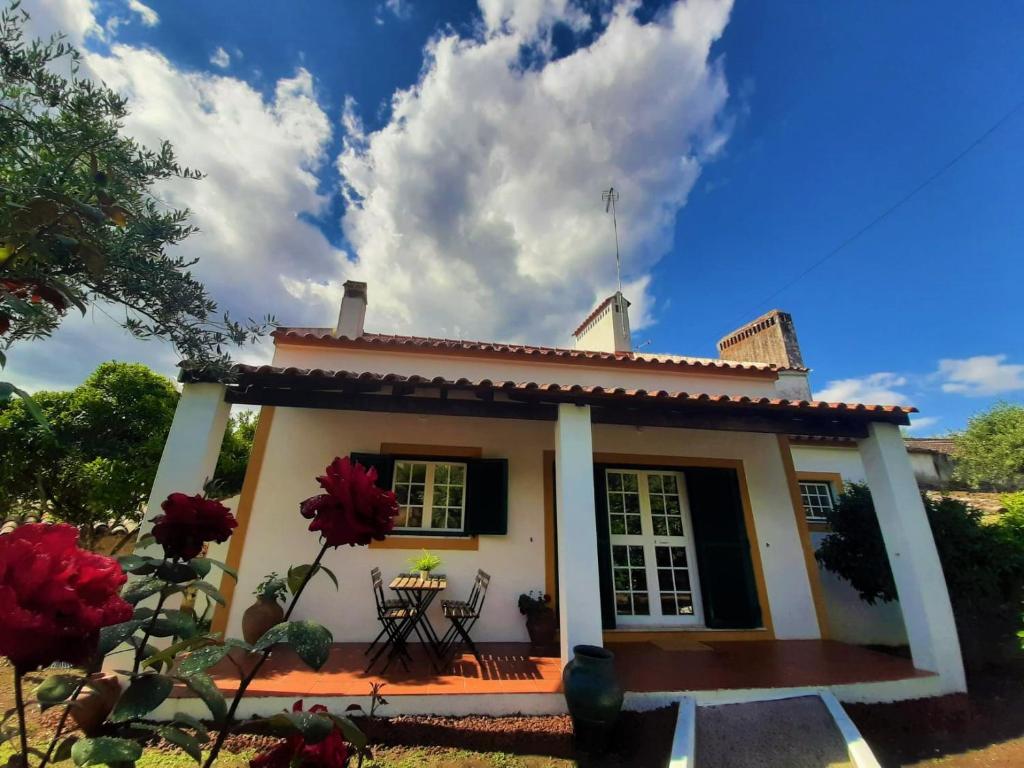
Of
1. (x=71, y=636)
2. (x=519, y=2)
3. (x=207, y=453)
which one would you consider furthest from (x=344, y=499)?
(x=519, y=2)

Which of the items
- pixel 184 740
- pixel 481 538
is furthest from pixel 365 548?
pixel 184 740

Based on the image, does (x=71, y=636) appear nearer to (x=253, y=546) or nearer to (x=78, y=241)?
(x=78, y=241)

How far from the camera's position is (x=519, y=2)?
5.09 metres

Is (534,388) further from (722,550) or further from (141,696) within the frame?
(722,550)

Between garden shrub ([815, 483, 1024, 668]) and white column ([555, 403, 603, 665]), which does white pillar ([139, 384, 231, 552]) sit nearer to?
white column ([555, 403, 603, 665])

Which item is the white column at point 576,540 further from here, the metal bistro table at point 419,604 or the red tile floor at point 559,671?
the metal bistro table at point 419,604

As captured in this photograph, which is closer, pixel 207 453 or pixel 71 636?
pixel 71 636

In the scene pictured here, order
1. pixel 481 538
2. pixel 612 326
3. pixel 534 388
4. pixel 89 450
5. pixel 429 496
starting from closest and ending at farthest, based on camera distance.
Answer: pixel 534 388, pixel 481 538, pixel 429 496, pixel 89 450, pixel 612 326

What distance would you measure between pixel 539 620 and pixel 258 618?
11.1ft

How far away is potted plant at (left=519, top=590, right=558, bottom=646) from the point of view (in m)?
5.35

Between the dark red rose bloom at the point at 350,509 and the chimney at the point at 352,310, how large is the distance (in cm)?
652

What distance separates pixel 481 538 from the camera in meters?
5.95

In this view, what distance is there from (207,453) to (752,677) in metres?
6.26

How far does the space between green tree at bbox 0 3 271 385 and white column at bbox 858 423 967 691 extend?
23.3 feet
